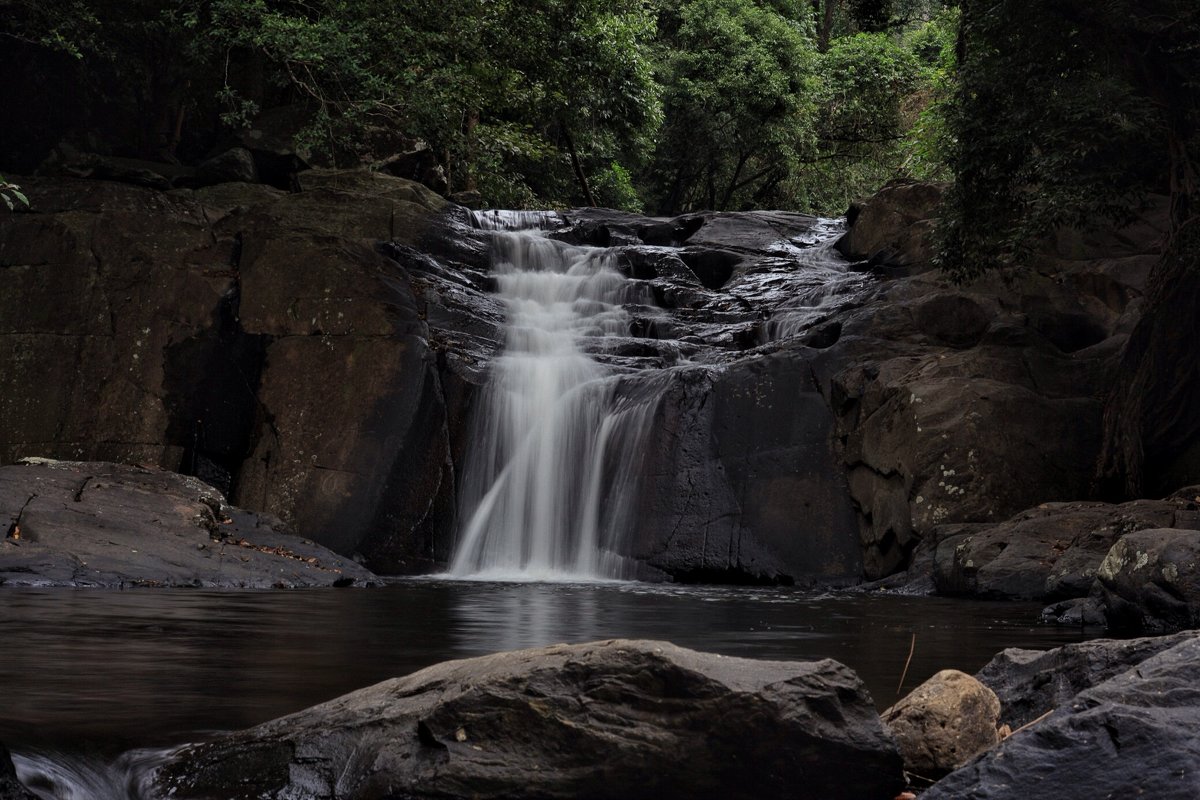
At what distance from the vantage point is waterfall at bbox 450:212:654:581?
15258 millimetres

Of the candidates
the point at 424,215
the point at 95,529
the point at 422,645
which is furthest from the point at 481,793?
the point at 424,215

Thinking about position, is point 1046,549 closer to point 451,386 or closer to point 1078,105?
point 1078,105

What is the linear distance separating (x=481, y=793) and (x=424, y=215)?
57.1 ft

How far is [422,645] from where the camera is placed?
7.43 meters

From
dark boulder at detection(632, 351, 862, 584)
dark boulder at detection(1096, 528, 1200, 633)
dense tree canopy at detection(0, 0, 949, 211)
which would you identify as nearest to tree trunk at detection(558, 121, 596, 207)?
dense tree canopy at detection(0, 0, 949, 211)

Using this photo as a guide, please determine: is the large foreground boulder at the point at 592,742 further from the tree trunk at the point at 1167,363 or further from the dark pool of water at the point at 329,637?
the tree trunk at the point at 1167,363

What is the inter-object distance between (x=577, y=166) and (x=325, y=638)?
2335 centimetres

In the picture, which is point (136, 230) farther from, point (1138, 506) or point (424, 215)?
point (1138, 506)

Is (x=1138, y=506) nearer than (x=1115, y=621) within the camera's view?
No

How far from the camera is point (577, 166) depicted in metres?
29.7

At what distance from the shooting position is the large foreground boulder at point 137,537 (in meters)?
11.2

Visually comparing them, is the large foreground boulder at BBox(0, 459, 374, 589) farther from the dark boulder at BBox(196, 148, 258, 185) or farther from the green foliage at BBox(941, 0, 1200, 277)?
the green foliage at BBox(941, 0, 1200, 277)

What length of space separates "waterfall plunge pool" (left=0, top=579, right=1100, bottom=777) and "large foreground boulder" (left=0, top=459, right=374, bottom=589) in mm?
707

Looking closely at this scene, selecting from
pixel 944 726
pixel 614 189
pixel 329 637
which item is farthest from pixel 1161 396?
pixel 614 189
